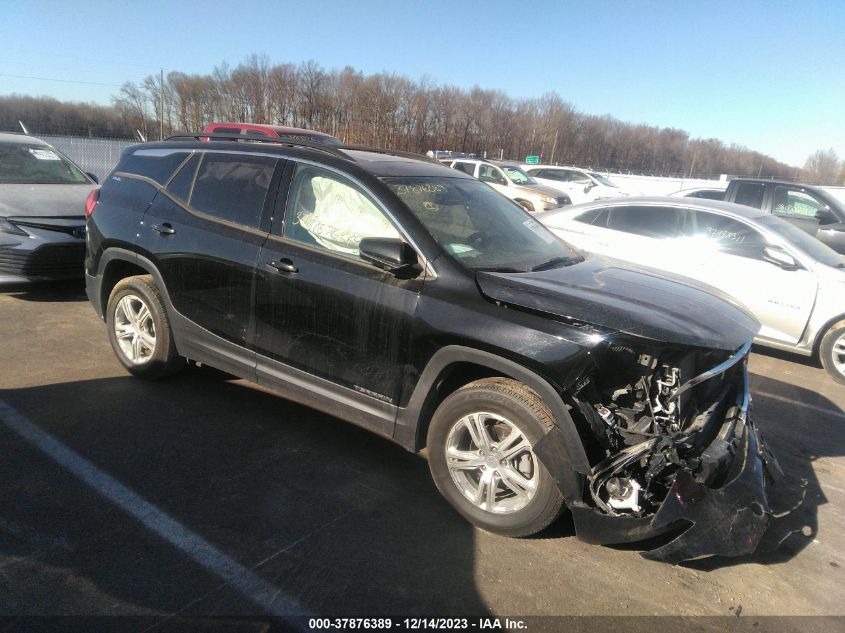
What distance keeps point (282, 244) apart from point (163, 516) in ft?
5.68

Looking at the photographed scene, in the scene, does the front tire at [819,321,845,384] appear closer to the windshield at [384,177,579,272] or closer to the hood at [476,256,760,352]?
the hood at [476,256,760,352]

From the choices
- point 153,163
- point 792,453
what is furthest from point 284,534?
point 792,453

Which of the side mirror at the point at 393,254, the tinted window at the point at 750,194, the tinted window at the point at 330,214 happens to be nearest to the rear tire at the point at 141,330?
the tinted window at the point at 330,214

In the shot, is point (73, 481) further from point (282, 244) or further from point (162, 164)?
point (162, 164)

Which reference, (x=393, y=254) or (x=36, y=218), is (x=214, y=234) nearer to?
(x=393, y=254)

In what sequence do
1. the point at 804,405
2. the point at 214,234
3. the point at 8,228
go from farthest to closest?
the point at 8,228 → the point at 804,405 → the point at 214,234

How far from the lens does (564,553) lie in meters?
2.98

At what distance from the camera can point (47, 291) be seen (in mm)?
7309

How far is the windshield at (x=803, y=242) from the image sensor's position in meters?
6.38

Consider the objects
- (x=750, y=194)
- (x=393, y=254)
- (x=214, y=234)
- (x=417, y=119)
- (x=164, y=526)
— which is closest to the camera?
(x=164, y=526)

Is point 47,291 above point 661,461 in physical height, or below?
below

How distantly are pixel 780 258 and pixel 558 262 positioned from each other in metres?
3.96

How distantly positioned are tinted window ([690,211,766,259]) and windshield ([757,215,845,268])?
0.21 meters


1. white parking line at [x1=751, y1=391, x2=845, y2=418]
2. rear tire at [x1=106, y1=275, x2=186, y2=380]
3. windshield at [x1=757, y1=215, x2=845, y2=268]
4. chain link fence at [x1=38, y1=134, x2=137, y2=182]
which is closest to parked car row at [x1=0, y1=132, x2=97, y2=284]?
rear tire at [x1=106, y1=275, x2=186, y2=380]
